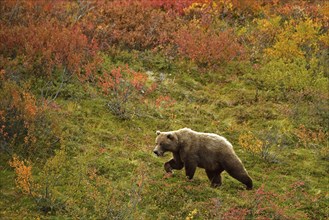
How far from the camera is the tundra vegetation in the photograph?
30.4 feet

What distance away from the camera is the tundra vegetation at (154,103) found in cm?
927

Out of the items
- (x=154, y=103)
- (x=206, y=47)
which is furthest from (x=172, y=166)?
(x=206, y=47)

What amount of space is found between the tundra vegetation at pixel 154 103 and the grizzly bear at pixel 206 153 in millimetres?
419

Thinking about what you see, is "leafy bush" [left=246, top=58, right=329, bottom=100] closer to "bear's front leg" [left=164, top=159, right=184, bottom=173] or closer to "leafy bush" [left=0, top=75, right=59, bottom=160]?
"bear's front leg" [left=164, top=159, right=184, bottom=173]

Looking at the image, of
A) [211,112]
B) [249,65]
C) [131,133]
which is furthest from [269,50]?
[131,133]

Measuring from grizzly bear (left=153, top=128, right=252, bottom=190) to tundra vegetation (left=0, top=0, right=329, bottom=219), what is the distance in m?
0.42

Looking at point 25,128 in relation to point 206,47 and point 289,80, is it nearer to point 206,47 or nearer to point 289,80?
point 206,47

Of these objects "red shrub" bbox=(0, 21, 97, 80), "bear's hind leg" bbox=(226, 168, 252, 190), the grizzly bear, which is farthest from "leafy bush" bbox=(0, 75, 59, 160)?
"bear's hind leg" bbox=(226, 168, 252, 190)

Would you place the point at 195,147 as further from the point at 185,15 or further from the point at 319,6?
the point at 319,6

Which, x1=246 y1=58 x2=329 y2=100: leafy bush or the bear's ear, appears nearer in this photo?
the bear's ear

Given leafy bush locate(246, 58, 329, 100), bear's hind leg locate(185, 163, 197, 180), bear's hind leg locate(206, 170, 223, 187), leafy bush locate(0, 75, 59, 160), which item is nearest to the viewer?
bear's hind leg locate(185, 163, 197, 180)

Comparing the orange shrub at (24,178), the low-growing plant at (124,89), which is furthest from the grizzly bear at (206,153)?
the low-growing plant at (124,89)

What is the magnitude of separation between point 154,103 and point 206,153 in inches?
198

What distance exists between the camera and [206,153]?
391 inches
